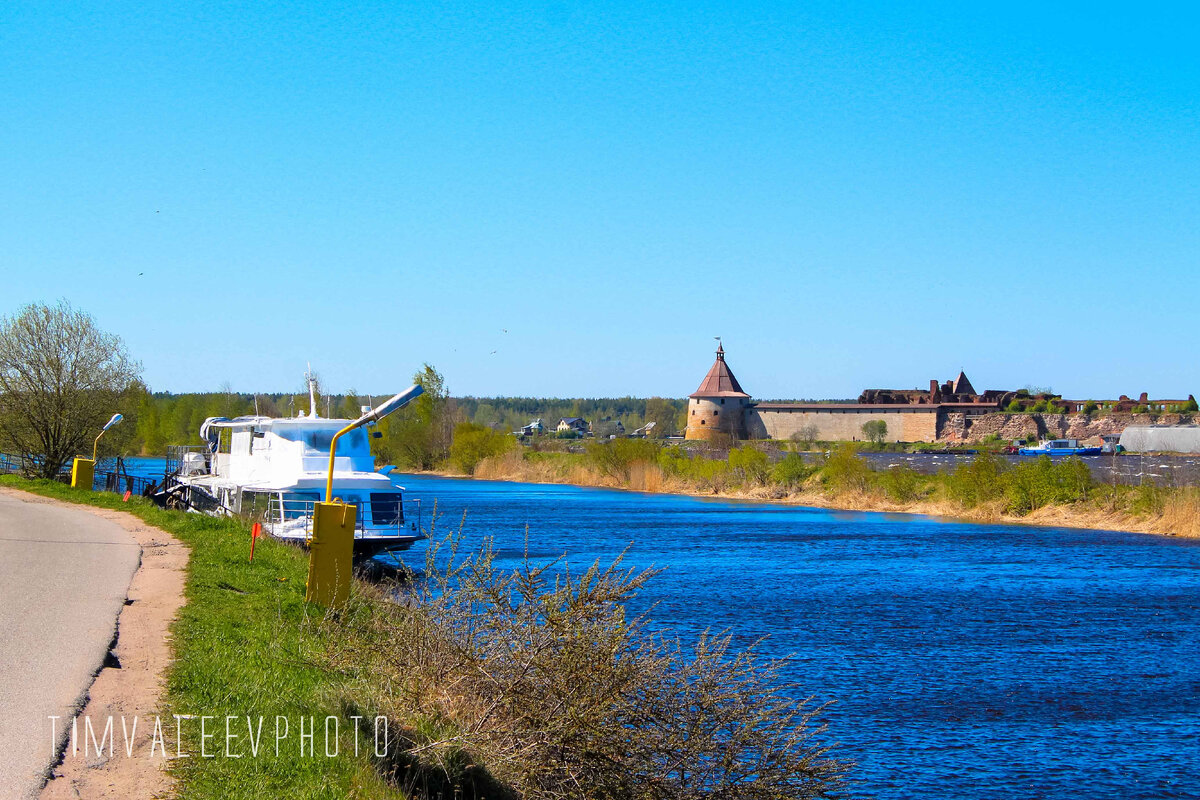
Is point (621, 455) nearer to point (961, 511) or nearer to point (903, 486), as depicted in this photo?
point (903, 486)

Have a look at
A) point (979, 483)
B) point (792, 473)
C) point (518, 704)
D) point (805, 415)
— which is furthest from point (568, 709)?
point (805, 415)

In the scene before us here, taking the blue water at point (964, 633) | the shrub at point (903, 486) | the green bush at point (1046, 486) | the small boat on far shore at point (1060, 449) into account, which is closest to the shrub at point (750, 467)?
the shrub at point (903, 486)

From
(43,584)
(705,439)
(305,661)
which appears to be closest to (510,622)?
(305,661)

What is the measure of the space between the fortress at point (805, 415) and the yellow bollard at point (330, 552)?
312ft

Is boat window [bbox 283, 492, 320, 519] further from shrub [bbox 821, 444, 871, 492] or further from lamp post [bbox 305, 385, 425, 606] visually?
shrub [bbox 821, 444, 871, 492]

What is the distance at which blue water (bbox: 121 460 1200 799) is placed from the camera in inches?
518

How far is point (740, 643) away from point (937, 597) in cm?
896

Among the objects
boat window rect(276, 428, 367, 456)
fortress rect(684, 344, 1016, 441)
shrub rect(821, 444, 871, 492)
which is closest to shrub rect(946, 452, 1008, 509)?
shrub rect(821, 444, 871, 492)

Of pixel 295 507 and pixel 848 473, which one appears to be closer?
pixel 295 507

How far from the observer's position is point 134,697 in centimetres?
862

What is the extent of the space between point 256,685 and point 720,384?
103891 millimetres

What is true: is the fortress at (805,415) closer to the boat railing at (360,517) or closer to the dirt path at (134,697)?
the boat railing at (360,517)

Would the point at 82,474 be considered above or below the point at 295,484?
below

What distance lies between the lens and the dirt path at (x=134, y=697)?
266 inches
